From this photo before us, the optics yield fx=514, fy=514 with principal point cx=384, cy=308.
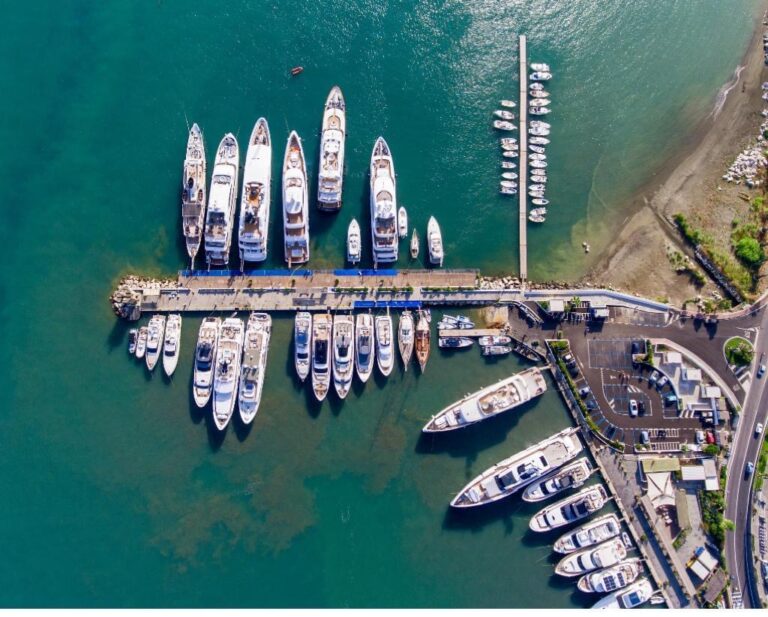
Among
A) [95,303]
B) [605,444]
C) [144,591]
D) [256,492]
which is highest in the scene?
[95,303]

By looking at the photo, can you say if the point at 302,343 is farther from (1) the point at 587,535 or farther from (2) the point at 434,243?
(1) the point at 587,535

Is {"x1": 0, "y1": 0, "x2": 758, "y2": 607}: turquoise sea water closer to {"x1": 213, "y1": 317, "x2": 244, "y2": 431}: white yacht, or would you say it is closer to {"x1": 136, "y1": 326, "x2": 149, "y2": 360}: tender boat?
{"x1": 136, "y1": 326, "x2": 149, "y2": 360}: tender boat

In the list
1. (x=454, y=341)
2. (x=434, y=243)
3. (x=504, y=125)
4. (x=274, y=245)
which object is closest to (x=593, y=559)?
(x=454, y=341)

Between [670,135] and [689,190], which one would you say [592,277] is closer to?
[689,190]

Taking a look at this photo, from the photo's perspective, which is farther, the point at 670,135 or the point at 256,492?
the point at 670,135

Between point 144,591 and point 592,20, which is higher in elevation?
point 592,20

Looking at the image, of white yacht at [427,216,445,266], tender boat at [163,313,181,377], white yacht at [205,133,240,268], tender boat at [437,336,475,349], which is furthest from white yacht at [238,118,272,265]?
tender boat at [437,336,475,349]

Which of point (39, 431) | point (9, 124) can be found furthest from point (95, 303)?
point (9, 124)
